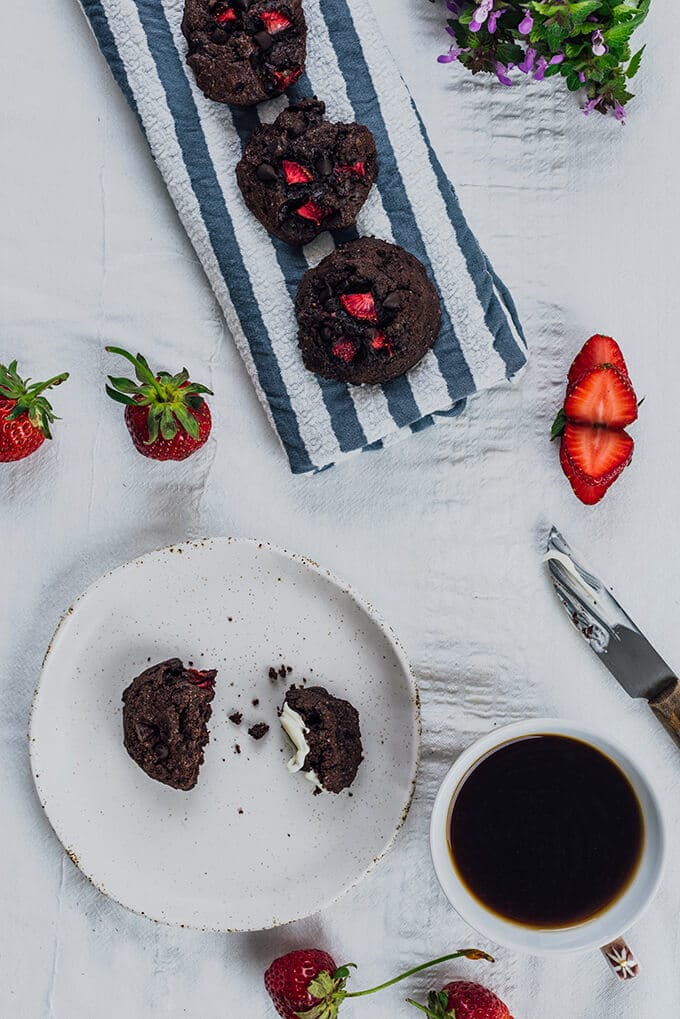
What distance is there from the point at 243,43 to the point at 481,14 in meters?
0.32

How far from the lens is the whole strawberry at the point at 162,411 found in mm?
1459

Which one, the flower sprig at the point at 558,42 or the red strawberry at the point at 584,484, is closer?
the flower sprig at the point at 558,42

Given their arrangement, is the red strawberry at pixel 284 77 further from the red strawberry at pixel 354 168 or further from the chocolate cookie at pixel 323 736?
the chocolate cookie at pixel 323 736

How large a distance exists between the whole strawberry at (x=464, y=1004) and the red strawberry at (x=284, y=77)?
4.14 ft

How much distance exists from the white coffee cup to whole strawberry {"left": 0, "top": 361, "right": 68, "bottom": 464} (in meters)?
0.73

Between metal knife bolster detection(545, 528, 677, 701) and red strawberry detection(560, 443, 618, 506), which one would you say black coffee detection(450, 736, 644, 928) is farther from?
red strawberry detection(560, 443, 618, 506)

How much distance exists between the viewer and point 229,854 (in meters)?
1.54

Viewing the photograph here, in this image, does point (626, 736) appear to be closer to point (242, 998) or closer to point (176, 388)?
point (242, 998)

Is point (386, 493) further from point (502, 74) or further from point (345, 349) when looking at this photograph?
point (502, 74)

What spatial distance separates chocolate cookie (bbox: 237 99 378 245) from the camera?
144 centimetres

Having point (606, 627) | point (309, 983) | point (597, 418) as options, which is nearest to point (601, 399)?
point (597, 418)

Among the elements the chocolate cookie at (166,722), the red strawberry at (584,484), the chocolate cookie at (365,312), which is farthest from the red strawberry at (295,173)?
the chocolate cookie at (166,722)

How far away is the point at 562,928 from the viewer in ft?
4.83

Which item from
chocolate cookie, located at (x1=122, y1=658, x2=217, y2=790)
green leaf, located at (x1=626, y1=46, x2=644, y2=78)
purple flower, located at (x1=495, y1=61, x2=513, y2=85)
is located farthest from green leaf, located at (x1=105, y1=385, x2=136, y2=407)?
green leaf, located at (x1=626, y1=46, x2=644, y2=78)
